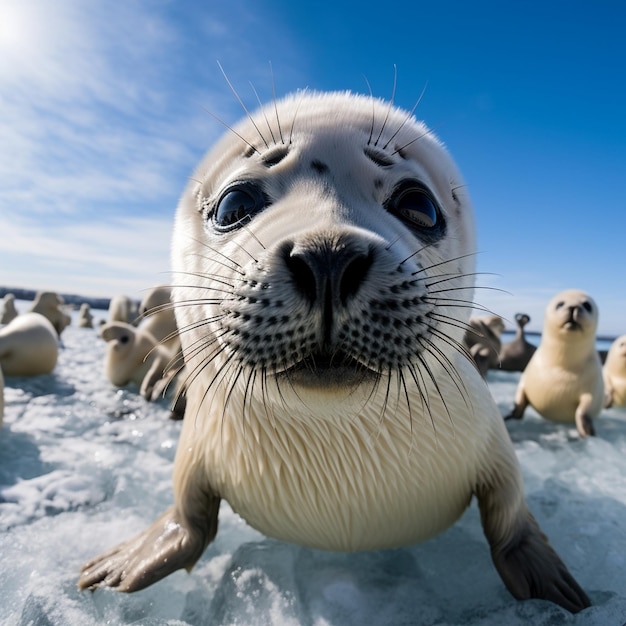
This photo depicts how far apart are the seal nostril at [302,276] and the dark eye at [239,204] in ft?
1.65

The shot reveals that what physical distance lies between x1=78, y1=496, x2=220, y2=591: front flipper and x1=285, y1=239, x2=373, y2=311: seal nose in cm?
132

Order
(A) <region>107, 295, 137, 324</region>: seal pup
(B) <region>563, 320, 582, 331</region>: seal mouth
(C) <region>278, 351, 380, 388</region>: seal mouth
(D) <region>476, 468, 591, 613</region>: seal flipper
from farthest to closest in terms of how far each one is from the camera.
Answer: (A) <region>107, 295, 137, 324</region>: seal pup → (B) <region>563, 320, 582, 331</region>: seal mouth → (D) <region>476, 468, 591, 613</region>: seal flipper → (C) <region>278, 351, 380, 388</region>: seal mouth

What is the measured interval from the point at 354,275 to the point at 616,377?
6.50 metres

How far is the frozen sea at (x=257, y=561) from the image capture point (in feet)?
5.78

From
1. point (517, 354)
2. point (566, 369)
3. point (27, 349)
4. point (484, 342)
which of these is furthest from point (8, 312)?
point (566, 369)

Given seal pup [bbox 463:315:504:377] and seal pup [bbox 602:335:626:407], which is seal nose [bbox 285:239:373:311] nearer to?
seal pup [bbox 463:315:504:377]

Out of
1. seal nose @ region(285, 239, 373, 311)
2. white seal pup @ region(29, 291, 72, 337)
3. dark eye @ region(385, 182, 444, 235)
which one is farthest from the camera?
white seal pup @ region(29, 291, 72, 337)

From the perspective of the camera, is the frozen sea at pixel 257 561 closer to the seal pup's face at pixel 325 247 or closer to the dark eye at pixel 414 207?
the seal pup's face at pixel 325 247

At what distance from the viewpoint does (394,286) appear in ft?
3.95

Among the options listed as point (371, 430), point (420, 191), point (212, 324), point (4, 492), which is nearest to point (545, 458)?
point (371, 430)

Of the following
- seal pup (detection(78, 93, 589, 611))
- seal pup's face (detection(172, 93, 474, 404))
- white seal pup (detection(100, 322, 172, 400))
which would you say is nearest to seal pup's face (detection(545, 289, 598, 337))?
seal pup (detection(78, 93, 589, 611))

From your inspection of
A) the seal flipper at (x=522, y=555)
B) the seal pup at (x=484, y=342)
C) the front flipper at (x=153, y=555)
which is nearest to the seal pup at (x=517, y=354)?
the seal pup at (x=484, y=342)

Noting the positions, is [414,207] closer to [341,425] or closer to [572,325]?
[341,425]

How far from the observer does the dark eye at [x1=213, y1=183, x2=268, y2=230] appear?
161 centimetres
